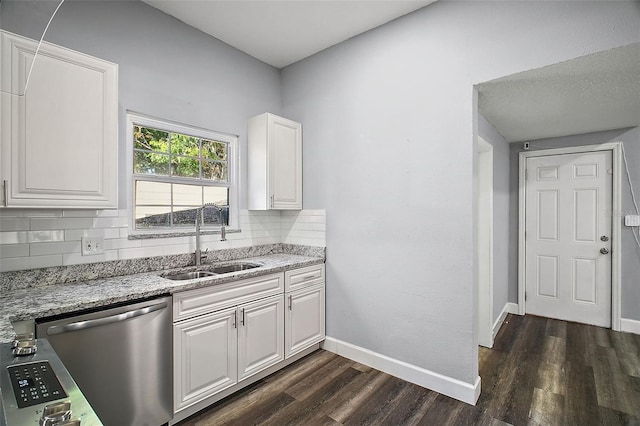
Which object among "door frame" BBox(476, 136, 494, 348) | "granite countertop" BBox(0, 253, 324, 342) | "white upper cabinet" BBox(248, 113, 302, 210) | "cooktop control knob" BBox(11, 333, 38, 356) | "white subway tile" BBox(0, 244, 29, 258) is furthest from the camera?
"door frame" BBox(476, 136, 494, 348)

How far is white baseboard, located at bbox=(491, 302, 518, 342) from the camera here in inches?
141

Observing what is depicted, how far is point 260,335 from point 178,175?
152 cm

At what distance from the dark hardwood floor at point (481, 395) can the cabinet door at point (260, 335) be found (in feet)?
0.60

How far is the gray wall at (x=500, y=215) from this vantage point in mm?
3590

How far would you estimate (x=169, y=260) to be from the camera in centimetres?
259

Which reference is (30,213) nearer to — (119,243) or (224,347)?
(119,243)

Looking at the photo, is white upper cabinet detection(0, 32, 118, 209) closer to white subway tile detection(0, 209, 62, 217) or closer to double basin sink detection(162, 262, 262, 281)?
white subway tile detection(0, 209, 62, 217)

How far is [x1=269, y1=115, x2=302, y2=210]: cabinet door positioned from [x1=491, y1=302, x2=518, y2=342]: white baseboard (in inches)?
99.8

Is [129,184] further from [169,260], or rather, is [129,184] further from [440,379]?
[440,379]

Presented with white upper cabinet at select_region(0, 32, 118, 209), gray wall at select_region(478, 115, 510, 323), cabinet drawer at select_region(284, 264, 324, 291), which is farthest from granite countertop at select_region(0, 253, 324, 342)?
gray wall at select_region(478, 115, 510, 323)

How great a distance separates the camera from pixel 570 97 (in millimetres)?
2686

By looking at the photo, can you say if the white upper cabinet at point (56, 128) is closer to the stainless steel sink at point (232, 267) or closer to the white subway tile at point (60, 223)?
the white subway tile at point (60, 223)

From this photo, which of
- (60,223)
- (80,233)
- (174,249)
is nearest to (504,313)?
(174,249)

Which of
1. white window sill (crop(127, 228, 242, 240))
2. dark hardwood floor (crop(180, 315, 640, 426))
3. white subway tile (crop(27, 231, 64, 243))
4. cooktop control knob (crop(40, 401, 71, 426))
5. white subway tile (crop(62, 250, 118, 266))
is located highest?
white subway tile (crop(27, 231, 64, 243))
